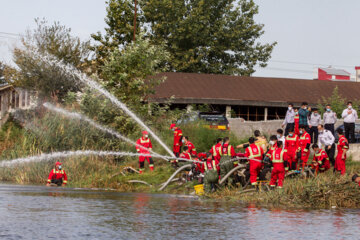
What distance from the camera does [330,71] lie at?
110m

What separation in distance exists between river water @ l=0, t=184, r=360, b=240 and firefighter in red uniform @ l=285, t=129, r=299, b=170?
172 inches

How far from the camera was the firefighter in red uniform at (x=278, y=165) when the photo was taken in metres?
20.1

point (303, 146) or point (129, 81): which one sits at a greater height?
point (129, 81)

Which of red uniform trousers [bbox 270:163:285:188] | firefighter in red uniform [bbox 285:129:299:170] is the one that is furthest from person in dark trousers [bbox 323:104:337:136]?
red uniform trousers [bbox 270:163:285:188]

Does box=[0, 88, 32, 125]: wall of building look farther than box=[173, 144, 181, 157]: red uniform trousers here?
Yes

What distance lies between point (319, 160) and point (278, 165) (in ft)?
10.9

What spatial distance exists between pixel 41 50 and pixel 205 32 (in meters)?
16.5

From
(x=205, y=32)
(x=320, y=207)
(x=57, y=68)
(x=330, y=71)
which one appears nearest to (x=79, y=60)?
(x=57, y=68)

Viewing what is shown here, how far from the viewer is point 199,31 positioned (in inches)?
2286

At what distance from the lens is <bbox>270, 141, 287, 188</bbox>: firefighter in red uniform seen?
20.1 metres

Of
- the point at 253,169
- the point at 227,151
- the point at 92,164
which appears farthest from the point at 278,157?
the point at 92,164

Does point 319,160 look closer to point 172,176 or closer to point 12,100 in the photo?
point 172,176

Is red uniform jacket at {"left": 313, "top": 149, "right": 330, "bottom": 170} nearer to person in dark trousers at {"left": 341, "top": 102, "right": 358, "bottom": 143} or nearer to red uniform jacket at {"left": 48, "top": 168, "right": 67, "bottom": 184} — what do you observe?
person in dark trousers at {"left": 341, "top": 102, "right": 358, "bottom": 143}

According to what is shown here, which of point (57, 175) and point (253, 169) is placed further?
point (57, 175)
